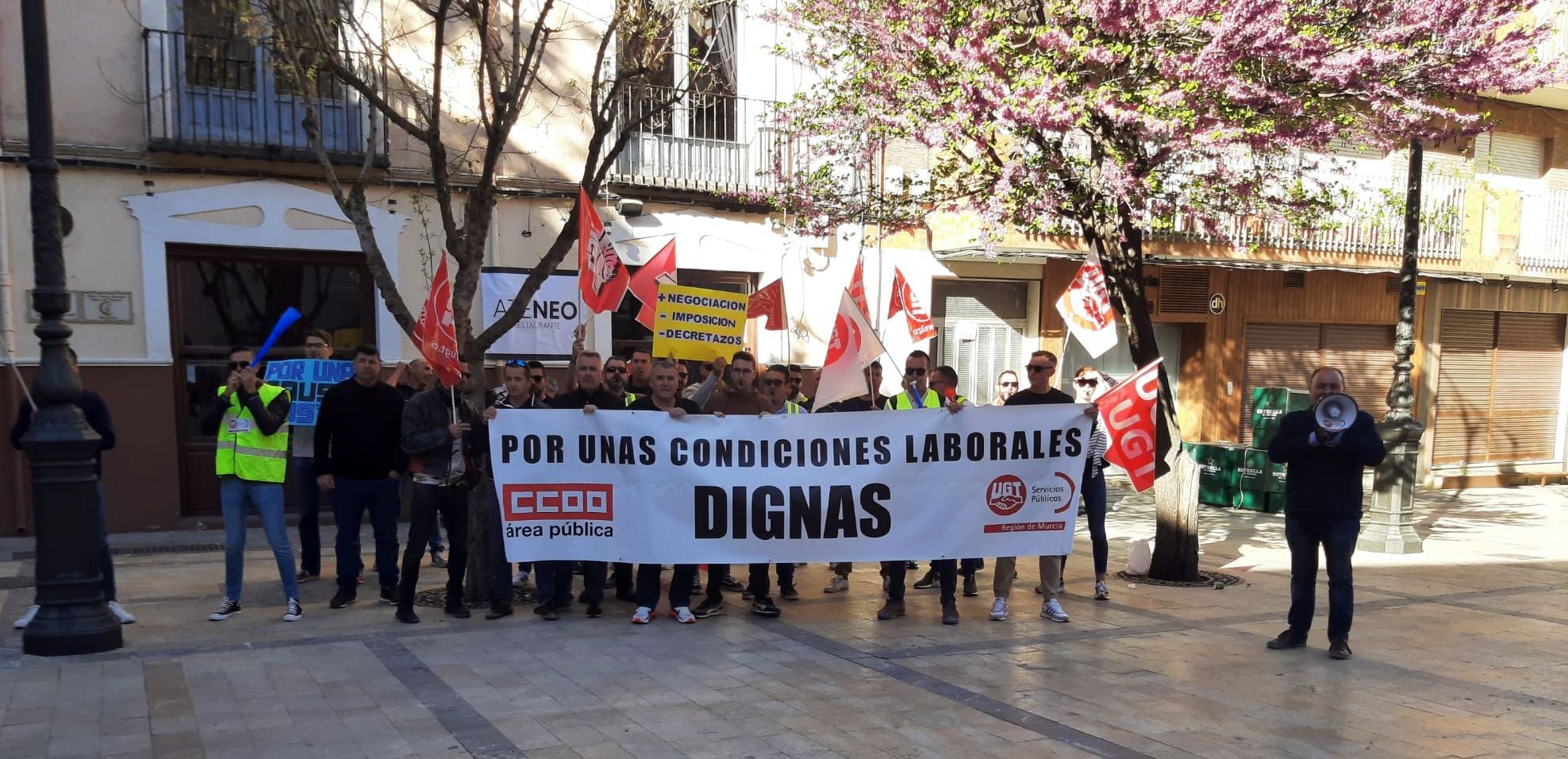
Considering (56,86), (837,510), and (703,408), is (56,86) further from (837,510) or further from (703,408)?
(837,510)

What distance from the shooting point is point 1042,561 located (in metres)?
8.36

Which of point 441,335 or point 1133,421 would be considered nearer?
point 441,335

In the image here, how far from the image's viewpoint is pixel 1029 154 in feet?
32.6

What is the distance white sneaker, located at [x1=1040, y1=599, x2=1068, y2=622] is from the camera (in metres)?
8.16

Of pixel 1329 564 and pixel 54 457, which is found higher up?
pixel 54 457

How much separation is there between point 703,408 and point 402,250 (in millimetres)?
5971

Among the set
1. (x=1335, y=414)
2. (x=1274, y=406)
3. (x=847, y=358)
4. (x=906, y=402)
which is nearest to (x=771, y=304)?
(x=906, y=402)

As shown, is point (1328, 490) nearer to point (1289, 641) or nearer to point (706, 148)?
point (1289, 641)

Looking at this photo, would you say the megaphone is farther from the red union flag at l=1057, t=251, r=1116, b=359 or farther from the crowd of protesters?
the red union flag at l=1057, t=251, r=1116, b=359

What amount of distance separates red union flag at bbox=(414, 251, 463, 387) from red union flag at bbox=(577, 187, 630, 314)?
1261mm

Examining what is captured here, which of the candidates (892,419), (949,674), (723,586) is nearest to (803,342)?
(723,586)

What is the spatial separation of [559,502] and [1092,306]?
4284mm

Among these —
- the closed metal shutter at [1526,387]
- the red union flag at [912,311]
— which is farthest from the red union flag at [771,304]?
the closed metal shutter at [1526,387]

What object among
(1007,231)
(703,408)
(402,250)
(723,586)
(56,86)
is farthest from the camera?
(1007,231)
